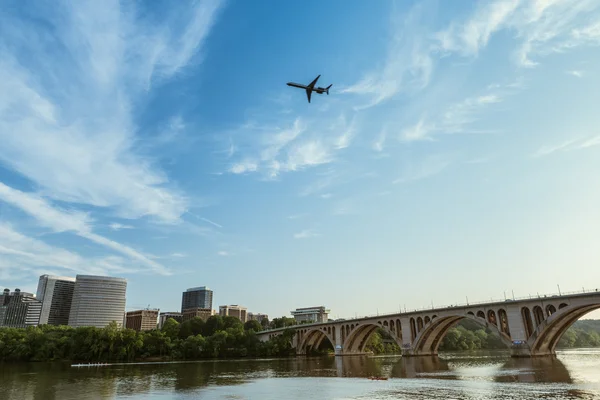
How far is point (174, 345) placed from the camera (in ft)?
383

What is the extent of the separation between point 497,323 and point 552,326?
10.0 metres

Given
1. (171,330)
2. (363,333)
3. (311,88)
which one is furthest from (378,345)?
(311,88)

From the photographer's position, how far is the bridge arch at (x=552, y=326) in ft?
215

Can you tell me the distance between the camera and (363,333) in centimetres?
12119

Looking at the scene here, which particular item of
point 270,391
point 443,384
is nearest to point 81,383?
point 270,391

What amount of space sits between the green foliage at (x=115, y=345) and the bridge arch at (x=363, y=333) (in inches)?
956

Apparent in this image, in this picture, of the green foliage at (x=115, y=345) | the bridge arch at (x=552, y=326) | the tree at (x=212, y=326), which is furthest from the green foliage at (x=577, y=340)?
the tree at (x=212, y=326)

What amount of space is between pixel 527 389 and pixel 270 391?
24.2 meters

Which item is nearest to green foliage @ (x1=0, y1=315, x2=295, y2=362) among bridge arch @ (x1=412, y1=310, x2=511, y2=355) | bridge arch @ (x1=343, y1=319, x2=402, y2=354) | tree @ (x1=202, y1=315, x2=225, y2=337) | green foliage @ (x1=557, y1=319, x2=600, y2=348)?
tree @ (x1=202, y1=315, x2=225, y2=337)

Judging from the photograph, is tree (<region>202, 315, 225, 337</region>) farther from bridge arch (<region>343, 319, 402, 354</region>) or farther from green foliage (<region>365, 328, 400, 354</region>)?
green foliage (<region>365, 328, 400, 354</region>)

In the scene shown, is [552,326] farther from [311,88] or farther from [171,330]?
[171,330]

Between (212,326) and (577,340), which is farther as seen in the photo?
(577,340)

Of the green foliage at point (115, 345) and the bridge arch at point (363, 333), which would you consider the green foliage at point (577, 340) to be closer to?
the bridge arch at point (363, 333)

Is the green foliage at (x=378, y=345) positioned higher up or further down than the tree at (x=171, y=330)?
further down
